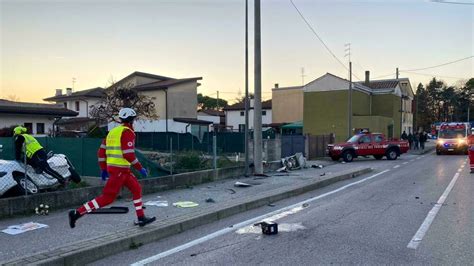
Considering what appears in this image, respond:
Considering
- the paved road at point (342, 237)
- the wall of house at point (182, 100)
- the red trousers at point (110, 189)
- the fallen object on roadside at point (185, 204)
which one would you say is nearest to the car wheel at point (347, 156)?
the paved road at point (342, 237)

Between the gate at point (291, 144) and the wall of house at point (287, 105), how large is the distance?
120ft

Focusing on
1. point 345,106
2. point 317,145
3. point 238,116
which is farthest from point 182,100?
point 317,145

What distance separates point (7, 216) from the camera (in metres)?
7.72

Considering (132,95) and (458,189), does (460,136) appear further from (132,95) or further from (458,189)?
(132,95)

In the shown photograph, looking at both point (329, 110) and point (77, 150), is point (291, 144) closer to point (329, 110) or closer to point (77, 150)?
point (77, 150)

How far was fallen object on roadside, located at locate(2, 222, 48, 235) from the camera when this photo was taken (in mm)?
6629

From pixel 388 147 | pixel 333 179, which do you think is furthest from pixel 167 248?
pixel 388 147

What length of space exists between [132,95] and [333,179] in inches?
1013

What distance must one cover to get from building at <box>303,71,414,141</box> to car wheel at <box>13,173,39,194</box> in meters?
34.7

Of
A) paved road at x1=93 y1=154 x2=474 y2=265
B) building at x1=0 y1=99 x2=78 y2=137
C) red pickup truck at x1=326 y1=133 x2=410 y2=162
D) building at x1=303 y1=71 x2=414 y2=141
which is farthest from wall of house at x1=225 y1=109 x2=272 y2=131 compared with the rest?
paved road at x1=93 y1=154 x2=474 y2=265

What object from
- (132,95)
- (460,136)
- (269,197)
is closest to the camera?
(269,197)

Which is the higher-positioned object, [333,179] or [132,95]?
[132,95]

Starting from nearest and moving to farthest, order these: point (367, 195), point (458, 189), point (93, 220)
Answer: point (93, 220) → point (367, 195) → point (458, 189)

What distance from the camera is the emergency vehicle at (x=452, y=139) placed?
3081 cm
